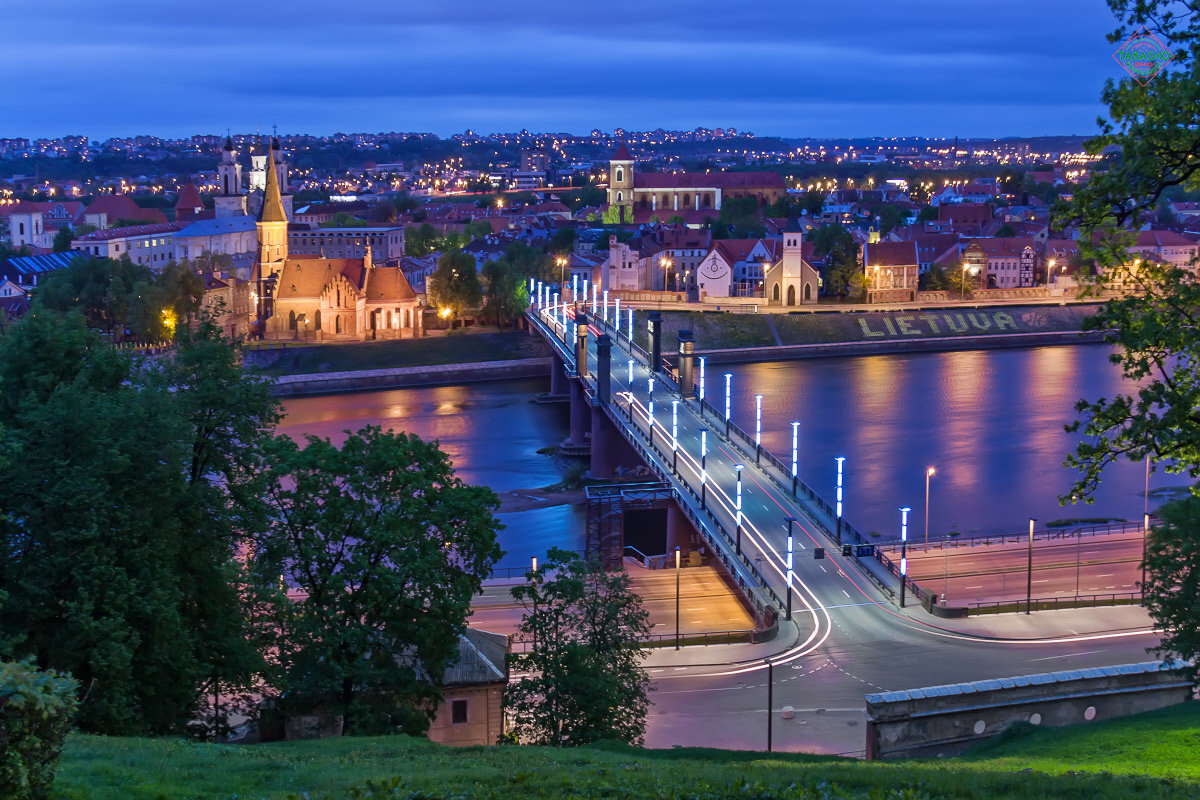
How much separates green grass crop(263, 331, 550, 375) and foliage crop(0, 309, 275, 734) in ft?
95.8

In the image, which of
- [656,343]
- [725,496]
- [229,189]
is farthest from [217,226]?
[725,496]

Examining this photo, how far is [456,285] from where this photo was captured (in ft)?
145

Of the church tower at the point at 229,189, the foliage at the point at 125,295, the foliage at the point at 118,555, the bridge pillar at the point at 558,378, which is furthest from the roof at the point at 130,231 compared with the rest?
the foliage at the point at 118,555

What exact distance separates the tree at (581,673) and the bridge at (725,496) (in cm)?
438

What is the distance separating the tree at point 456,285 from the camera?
44188 millimetres

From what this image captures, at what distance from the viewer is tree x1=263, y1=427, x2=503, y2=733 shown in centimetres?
927

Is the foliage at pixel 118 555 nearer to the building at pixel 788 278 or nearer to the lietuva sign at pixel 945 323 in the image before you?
the lietuva sign at pixel 945 323

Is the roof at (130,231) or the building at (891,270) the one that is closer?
the building at (891,270)

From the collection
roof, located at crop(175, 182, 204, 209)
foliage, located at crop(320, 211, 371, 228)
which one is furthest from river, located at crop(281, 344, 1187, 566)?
roof, located at crop(175, 182, 204, 209)

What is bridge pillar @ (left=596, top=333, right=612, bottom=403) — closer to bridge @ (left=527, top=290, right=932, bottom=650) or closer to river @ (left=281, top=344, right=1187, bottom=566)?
bridge @ (left=527, top=290, right=932, bottom=650)

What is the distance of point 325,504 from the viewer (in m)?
9.87

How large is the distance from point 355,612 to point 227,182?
5628 cm

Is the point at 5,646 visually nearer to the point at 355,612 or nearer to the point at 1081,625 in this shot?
the point at 355,612

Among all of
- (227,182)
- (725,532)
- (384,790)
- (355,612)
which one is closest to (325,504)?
(355,612)
